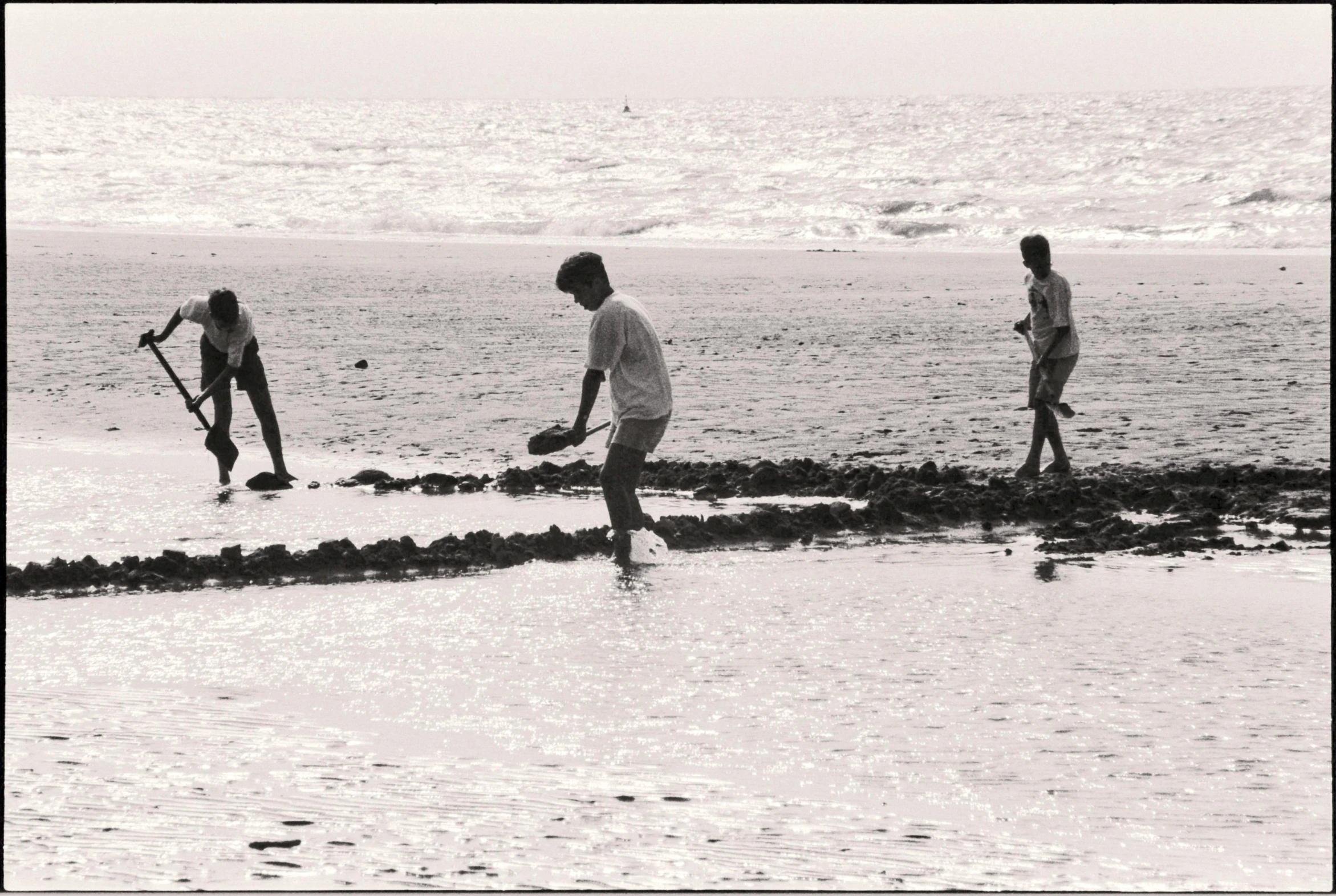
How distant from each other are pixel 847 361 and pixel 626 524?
6.64 m

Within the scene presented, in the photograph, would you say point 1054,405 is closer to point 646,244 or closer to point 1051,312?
point 1051,312

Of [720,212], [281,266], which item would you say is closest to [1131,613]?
[281,266]

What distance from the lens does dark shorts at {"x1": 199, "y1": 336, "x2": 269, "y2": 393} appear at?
9664mm

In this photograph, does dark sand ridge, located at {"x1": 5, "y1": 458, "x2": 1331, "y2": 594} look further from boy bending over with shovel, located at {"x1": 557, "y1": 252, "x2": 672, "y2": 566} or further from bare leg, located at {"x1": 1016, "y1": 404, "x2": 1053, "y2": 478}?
boy bending over with shovel, located at {"x1": 557, "y1": 252, "x2": 672, "y2": 566}

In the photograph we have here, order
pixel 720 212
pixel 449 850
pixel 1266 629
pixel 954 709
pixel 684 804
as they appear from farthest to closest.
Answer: pixel 720 212 → pixel 1266 629 → pixel 954 709 → pixel 684 804 → pixel 449 850

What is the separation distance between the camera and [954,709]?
490 cm

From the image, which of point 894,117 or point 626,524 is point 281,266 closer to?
point 626,524

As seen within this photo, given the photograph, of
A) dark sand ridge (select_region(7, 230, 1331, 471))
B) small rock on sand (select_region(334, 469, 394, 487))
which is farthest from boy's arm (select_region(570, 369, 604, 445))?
dark sand ridge (select_region(7, 230, 1331, 471))

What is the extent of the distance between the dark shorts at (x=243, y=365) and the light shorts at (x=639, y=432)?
3.17m

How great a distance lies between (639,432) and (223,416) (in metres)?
3.47

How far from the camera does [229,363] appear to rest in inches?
376

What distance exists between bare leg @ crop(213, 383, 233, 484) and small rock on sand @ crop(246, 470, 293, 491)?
0.61 feet

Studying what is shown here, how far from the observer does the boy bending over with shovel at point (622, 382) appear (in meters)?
7.11

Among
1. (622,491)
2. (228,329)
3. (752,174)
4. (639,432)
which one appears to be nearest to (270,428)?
(228,329)
